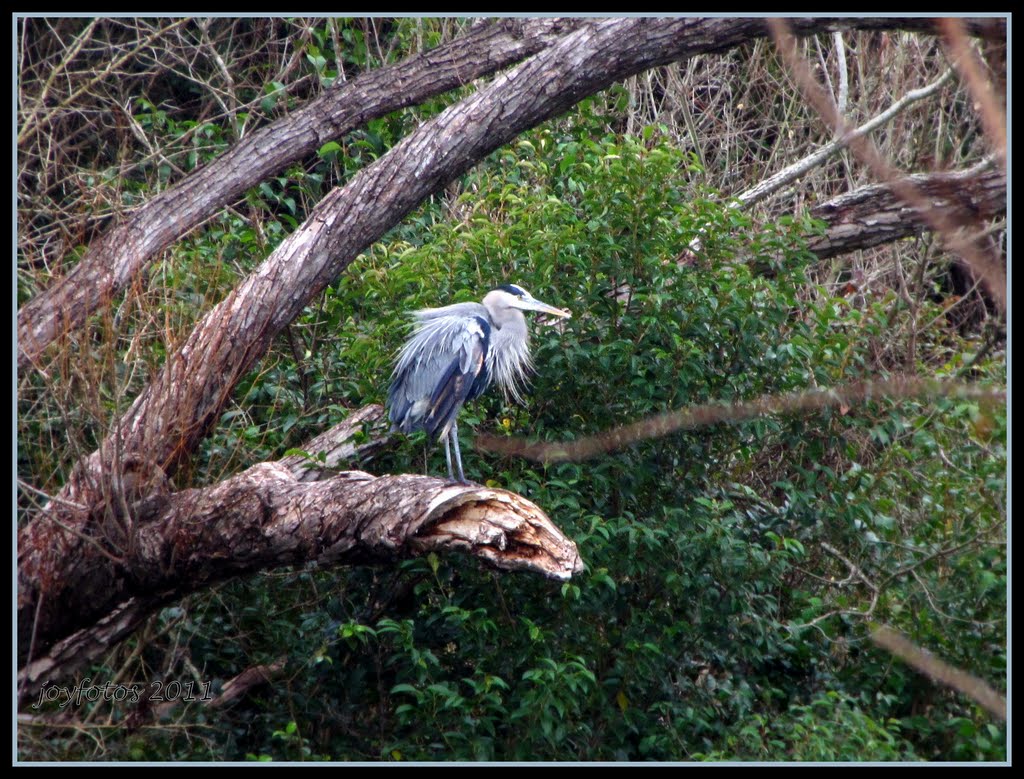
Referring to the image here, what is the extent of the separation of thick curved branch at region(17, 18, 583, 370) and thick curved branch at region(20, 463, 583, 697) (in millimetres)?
1558

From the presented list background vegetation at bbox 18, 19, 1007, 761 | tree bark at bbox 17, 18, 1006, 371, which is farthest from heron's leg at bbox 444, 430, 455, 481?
tree bark at bbox 17, 18, 1006, 371

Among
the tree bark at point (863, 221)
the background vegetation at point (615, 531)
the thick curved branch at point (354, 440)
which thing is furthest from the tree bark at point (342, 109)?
the thick curved branch at point (354, 440)

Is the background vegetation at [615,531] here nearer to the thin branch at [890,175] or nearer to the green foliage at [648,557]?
the green foliage at [648,557]

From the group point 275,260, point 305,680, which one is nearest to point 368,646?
point 305,680

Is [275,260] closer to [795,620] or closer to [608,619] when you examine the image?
[608,619]

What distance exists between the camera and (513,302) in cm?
460

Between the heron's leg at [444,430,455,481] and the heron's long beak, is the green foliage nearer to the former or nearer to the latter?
the heron's long beak

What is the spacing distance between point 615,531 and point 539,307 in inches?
40.5

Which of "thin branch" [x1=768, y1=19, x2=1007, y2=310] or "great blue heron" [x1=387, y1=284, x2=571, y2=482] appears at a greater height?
"thin branch" [x1=768, y1=19, x2=1007, y2=310]

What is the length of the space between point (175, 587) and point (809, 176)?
491 cm

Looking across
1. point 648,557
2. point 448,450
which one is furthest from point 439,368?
point 648,557

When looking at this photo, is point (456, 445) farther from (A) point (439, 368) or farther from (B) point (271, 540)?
(B) point (271, 540)

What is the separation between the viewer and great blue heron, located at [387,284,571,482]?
437cm

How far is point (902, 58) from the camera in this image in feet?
21.4
